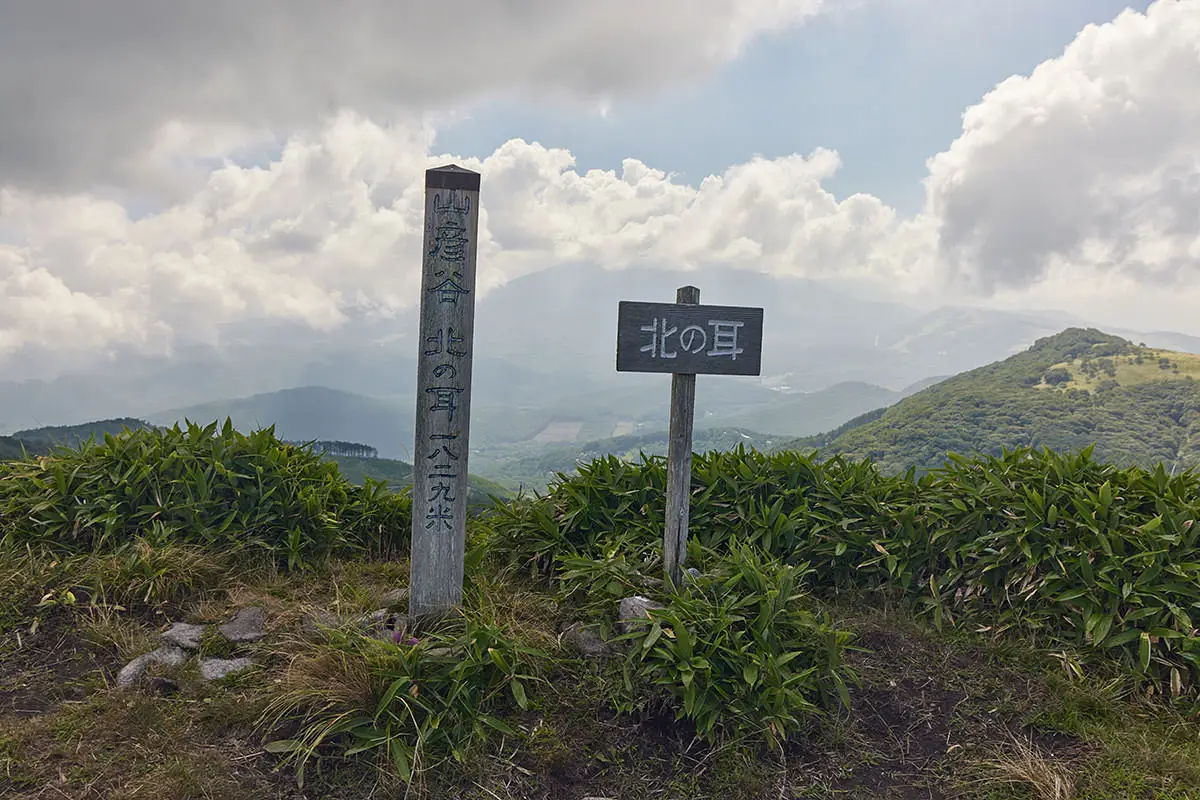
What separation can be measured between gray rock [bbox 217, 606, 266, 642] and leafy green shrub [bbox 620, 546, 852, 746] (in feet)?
8.21

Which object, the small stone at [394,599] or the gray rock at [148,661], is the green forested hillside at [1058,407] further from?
the gray rock at [148,661]

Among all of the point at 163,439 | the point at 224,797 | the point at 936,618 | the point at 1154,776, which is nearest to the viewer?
the point at 224,797

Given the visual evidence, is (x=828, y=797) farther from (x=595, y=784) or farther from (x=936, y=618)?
(x=936, y=618)

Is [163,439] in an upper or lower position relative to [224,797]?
upper

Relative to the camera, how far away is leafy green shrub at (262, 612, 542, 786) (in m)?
3.34

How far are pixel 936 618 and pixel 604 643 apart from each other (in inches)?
95.7

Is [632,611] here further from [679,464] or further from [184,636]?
[184,636]

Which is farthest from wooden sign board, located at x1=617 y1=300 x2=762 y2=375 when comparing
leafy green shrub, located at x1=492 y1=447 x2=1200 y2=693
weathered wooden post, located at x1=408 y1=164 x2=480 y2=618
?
leafy green shrub, located at x1=492 y1=447 x2=1200 y2=693

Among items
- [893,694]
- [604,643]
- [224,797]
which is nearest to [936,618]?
[893,694]

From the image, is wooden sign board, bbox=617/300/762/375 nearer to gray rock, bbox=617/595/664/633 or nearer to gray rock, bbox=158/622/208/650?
gray rock, bbox=617/595/664/633

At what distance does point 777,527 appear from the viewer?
17.3 feet

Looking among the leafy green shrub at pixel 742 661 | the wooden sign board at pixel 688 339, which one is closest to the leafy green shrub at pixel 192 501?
the wooden sign board at pixel 688 339

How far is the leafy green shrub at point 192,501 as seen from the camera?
5.42 metres

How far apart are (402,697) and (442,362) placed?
6.31 ft
